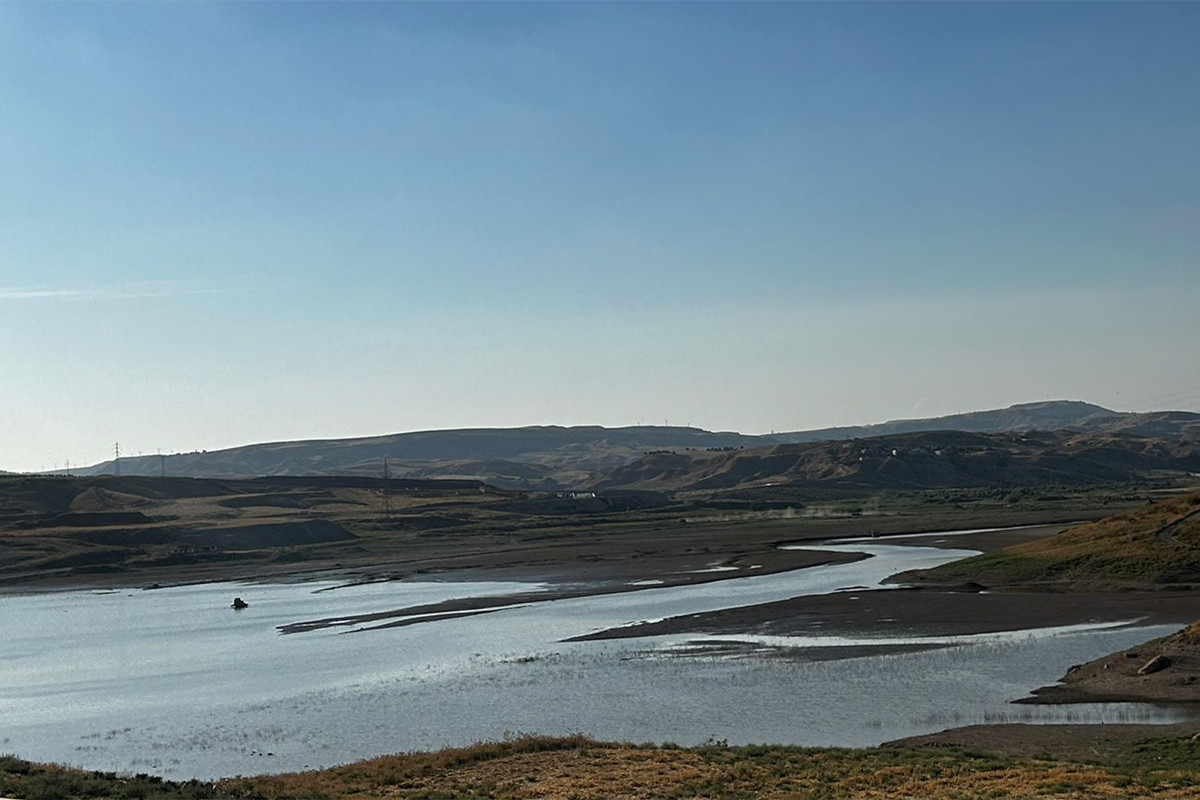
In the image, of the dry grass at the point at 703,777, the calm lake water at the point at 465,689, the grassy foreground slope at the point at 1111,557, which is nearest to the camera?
the dry grass at the point at 703,777

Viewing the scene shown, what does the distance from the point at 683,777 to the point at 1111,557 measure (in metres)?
46.5

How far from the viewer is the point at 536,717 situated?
38.4m

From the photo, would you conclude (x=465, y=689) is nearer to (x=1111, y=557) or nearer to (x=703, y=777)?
(x=703, y=777)

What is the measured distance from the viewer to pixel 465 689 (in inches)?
1736

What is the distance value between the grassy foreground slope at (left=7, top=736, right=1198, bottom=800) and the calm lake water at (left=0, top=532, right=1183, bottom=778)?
13.1 feet

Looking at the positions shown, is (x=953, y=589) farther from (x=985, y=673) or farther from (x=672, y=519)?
(x=672, y=519)

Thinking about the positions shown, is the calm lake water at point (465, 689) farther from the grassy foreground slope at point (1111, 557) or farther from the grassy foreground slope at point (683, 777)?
the grassy foreground slope at point (1111, 557)

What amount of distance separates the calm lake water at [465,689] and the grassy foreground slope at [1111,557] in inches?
542

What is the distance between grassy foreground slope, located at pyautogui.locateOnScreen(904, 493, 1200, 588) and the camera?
62312 mm

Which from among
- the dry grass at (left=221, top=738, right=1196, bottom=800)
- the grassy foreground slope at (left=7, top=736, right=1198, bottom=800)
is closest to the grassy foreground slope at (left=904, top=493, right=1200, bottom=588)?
the grassy foreground slope at (left=7, top=736, right=1198, bottom=800)

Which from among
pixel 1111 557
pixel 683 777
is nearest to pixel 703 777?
pixel 683 777

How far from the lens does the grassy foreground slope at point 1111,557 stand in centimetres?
6231

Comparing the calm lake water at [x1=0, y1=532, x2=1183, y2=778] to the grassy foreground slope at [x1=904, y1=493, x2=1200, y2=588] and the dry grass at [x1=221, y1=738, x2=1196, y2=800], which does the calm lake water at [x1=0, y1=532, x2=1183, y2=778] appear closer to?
the dry grass at [x1=221, y1=738, x2=1196, y2=800]

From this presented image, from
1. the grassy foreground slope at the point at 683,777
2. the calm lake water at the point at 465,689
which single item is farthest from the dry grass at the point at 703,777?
the calm lake water at the point at 465,689
